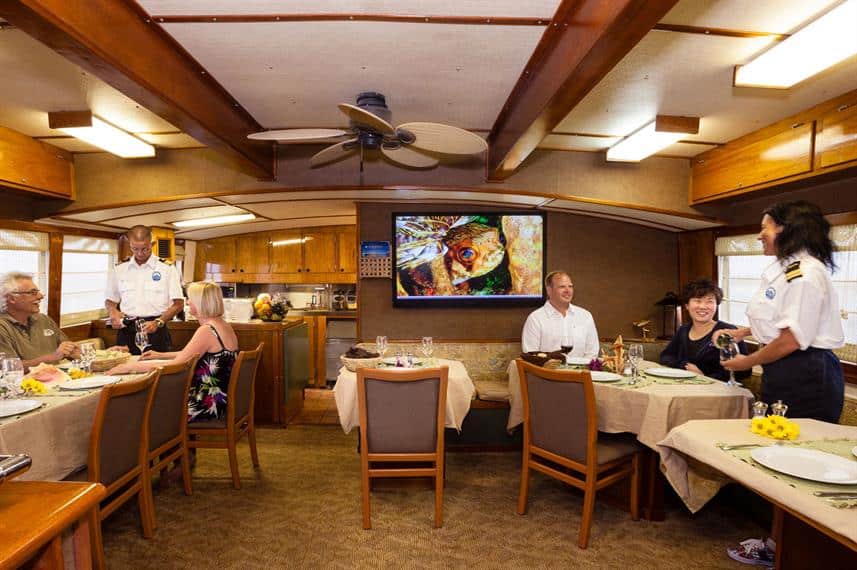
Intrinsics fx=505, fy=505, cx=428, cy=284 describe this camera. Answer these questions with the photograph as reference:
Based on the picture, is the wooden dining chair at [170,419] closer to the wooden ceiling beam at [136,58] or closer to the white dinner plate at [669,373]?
A: the wooden ceiling beam at [136,58]

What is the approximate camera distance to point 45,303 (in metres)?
4.52

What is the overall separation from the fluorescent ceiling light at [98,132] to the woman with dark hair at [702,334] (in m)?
3.97

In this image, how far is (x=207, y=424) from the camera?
3.29 meters

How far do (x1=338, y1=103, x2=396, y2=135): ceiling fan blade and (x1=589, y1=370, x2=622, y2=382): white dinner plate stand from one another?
178cm

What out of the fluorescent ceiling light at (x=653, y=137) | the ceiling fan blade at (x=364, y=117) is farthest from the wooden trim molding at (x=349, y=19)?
the fluorescent ceiling light at (x=653, y=137)

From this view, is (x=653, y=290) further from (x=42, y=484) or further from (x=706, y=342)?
(x=42, y=484)

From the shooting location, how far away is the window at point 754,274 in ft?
10.6

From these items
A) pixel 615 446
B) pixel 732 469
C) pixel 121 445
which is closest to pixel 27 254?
pixel 121 445

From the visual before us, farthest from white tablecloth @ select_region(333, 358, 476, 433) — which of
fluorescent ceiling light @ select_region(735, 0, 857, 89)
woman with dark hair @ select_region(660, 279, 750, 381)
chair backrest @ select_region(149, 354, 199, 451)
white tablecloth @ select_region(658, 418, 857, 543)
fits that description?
fluorescent ceiling light @ select_region(735, 0, 857, 89)

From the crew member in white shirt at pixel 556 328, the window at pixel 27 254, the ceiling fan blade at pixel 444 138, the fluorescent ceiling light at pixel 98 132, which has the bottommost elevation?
the crew member in white shirt at pixel 556 328

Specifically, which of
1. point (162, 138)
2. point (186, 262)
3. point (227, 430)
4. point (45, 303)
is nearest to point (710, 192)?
point (227, 430)

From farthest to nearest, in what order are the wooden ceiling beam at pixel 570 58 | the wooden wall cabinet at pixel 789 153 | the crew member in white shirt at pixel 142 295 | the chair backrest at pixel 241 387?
the crew member in white shirt at pixel 142 295
the chair backrest at pixel 241 387
the wooden wall cabinet at pixel 789 153
the wooden ceiling beam at pixel 570 58

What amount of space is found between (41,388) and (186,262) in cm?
494

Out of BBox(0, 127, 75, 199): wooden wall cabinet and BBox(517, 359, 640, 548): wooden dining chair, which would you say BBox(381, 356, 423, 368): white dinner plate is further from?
BBox(0, 127, 75, 199): wooden wall cabinet
